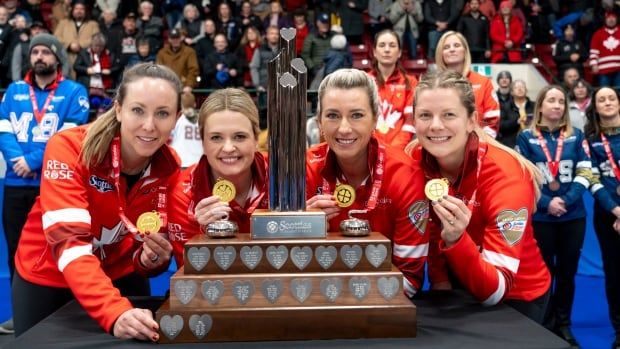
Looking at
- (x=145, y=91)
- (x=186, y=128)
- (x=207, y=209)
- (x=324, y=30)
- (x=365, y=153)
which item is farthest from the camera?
(x=324, y=30)

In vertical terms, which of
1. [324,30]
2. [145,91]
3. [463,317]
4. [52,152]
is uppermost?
[324,30]

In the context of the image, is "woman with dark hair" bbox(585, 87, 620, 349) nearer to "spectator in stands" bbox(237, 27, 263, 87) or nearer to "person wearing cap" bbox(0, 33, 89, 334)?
"person wearing cap" bbox(0, 33, 89, 334)

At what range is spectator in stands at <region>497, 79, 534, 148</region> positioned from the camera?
7.07 meters

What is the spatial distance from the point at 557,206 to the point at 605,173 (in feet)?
1.61

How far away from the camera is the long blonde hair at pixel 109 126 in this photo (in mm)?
2215

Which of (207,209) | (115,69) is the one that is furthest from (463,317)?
(115,69)

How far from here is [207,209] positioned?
2014 millimetres

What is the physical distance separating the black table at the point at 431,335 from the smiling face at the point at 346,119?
56 cm

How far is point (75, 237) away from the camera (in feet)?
6.84

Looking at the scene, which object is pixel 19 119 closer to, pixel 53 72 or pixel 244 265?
pixel 53 72

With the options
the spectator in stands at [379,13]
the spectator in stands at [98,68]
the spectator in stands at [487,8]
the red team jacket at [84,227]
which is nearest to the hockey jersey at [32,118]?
the red team jacket at [84,227]

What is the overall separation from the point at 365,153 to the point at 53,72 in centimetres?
290

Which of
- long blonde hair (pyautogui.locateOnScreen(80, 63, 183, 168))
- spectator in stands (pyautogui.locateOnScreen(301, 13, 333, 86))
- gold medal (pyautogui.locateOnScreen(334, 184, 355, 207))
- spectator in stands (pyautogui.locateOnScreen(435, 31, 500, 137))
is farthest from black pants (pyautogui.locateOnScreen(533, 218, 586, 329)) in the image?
spectator in stands (pyautogui.locateOnScreen(301, 13, 333, 86))

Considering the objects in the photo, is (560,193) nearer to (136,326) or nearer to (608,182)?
(608,182)
